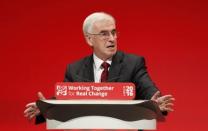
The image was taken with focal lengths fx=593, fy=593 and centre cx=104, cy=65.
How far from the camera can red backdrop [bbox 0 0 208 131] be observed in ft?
13.0

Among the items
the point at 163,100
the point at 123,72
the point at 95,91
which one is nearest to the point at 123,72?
the point at 123,72

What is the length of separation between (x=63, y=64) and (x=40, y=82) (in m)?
0.20

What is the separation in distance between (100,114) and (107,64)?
2.62 feet

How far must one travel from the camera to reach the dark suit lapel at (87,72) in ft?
8.80

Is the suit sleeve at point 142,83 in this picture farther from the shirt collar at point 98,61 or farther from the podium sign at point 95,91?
the podium sign at point 95,91

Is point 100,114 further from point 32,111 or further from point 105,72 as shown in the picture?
point 105,72

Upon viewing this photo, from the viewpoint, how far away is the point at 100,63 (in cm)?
275

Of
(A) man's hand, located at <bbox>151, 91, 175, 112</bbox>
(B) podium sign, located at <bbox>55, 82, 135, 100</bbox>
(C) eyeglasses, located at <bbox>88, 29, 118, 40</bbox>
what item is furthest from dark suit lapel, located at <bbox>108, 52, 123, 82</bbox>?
(B) podium sign, located at <bbox>55, 82, 135, 100</bbox>

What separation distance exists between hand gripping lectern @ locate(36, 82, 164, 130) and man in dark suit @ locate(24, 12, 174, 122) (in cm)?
63

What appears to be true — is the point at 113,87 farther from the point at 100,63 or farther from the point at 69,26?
the point at 69,26

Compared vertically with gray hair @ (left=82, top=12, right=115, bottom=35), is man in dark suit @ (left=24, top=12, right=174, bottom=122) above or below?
below

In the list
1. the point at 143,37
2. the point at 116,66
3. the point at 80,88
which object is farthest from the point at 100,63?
the point at 143,37

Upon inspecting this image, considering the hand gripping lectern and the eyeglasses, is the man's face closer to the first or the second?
the eyeglasses

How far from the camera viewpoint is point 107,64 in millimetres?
2709
